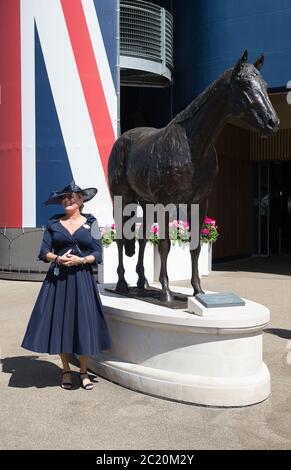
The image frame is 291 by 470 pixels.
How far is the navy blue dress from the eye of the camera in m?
4.12

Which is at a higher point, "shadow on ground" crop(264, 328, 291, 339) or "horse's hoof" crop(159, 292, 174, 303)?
"horse's hoof" crop(159, 292, 174, 303)

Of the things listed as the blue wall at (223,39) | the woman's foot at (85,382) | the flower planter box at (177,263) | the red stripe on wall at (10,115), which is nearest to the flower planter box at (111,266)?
the flower planter box at (177,263)

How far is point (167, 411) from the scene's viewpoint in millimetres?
3797

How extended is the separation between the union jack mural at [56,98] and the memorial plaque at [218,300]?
6.53 m

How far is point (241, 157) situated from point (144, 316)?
39.2 ft

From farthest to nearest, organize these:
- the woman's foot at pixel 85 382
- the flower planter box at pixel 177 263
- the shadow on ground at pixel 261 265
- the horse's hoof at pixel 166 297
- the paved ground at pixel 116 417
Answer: the shadow on ground at pixel 261 265, the flower planter box at pixel 177 263, the horse's hoof at pixel 166 297, the woman's foot at pixel 85 382, the paved ground at pixel 116 417

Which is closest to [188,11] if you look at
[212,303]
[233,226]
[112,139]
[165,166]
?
[112,139]

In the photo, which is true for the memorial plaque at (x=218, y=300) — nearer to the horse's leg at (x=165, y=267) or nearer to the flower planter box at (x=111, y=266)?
the horse's leg at (x=165, y=267)

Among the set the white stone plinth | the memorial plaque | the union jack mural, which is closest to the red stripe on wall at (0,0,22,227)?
the union jack mural

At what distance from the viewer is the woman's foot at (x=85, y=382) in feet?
14.1

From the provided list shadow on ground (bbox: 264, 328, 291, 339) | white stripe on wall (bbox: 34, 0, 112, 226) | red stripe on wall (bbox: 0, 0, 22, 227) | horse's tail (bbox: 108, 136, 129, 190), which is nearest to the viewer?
horse's tail (bbox: 108, 136, 129, 190)
